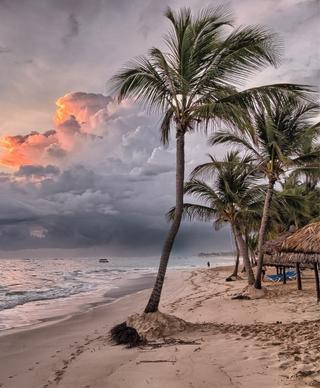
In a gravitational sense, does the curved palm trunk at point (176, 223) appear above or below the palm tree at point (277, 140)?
below

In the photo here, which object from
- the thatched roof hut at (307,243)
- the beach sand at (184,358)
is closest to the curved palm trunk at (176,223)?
the beach sand at (184,358)

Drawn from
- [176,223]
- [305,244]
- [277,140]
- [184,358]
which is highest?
[277,140]

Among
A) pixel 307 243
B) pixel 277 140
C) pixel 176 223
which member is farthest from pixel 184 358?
pixel 277 140

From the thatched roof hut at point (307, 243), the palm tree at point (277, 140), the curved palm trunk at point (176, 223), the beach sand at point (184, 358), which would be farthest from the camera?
the palm tree at point (277, 140)

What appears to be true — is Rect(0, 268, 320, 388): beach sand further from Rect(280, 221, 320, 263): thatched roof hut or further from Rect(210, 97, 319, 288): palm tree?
Rect(210, 97, 319, 288): palm tree

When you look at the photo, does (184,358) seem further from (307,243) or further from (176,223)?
(307,243)

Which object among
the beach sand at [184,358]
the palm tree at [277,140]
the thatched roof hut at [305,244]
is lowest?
the beach sand at [184,358]

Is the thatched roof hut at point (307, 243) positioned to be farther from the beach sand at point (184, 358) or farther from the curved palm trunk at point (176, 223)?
the curved palm trunk at point (176, 223)

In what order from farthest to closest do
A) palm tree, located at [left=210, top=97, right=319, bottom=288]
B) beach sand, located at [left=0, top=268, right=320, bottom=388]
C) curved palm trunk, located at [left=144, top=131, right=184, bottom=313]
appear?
palm tree, located at [left=210, top=97, right=319, bottom=288] < curved palm trunk, located at [left=144, top=131, right=184, bottom=313] < beach sand, located at [left=0, top=268, right=320, bottom=388]

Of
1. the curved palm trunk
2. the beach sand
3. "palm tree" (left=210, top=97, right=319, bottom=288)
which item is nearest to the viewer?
the beach sand

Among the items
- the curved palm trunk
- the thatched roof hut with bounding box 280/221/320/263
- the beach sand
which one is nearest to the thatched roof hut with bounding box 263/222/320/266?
the thatched roof hut with bounding box 280/221/320/263

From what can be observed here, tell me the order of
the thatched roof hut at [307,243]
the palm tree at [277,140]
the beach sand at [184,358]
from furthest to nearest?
the palm tree at [277,140] < the thatched roof hut at [307,243] < the beach sand at [184,358]

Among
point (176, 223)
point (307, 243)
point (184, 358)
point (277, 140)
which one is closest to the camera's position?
point (184, 358)

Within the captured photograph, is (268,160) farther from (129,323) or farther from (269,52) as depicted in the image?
(129,323)
